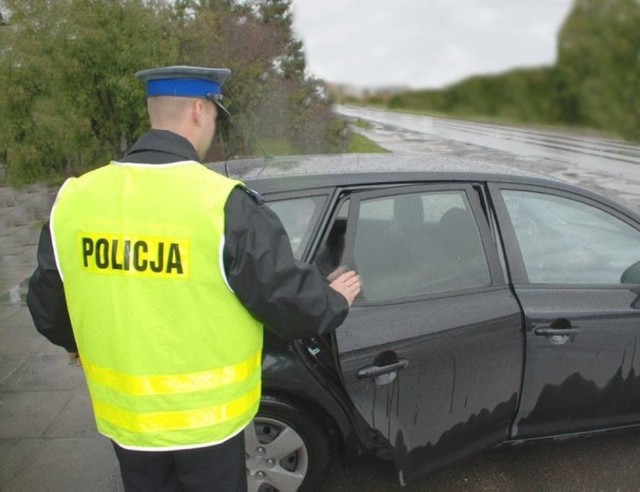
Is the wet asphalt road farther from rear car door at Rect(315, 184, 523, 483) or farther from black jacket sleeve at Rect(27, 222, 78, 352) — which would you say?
black jacket sleeve at Rect(27, 222, 78, 352)

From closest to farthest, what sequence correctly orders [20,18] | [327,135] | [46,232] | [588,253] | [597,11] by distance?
A: [597,11] < [46,232] < [588,253] < [20,18] < [327,135]

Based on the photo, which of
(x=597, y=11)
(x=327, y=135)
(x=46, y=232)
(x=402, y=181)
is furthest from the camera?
(x=327, y=135)

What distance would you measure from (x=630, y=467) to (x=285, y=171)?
2.17 meters

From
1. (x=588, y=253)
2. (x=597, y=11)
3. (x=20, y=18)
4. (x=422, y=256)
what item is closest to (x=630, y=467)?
(x=588, y=253)

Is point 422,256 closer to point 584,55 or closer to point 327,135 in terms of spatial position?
point 584,55

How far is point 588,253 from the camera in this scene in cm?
291

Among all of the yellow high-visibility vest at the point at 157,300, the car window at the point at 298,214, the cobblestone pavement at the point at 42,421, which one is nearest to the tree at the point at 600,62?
the yellow high-visibility vest at the point at 157,300

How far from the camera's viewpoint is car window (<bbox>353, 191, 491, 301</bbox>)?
2.55 m

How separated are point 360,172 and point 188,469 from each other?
140cm

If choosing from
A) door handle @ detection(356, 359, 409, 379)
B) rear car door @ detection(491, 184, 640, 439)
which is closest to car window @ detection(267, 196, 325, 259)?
door handle @ detection(356, 359, 409, 379)

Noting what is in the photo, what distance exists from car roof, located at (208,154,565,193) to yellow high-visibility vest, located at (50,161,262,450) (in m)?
1.00

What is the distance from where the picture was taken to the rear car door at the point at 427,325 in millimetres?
2398

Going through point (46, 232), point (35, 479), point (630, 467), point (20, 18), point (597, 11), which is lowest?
point (35, 479)

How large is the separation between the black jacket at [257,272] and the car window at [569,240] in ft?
4.39
